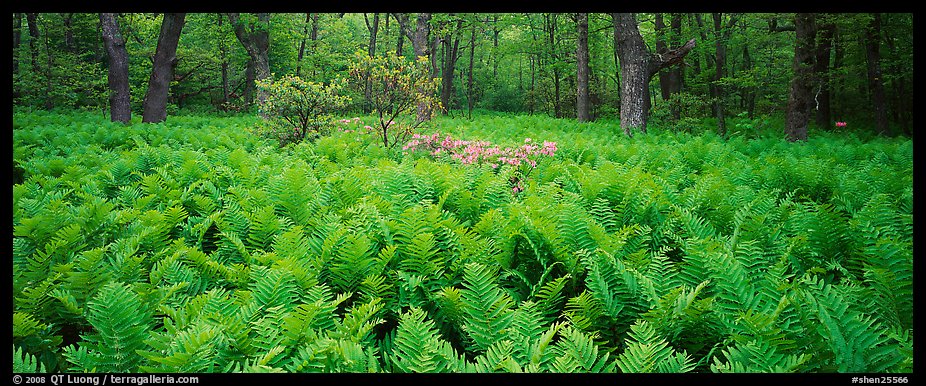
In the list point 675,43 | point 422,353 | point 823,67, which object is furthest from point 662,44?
point 422,353

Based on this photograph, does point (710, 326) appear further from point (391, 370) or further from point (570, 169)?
point (570, 169)

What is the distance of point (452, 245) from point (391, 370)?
1.20 metres

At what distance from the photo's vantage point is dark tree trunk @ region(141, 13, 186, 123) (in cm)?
1373

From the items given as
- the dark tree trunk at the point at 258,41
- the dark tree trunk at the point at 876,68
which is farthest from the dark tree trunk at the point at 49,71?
the dark tree trunk at the point at 876,68

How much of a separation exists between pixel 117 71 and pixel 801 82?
17068 mm

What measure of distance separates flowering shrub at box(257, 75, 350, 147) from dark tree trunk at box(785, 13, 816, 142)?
9.00 metres

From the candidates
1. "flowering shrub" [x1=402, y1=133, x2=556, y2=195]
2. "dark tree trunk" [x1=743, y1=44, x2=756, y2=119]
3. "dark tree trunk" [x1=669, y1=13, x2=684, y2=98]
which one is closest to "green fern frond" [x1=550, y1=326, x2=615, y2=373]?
"flowering shrub" [x1=402, y1=133, x2=556, y2=195]

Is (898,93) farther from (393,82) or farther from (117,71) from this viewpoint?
(117,71)

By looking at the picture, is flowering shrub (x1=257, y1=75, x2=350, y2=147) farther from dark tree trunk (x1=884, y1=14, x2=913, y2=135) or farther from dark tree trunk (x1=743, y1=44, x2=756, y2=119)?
dark tree trunk (x1=743, y1=44, x2=756, y2=119)

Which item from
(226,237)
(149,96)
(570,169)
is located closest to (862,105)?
(570,169)

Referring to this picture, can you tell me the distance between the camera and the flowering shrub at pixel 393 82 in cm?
849

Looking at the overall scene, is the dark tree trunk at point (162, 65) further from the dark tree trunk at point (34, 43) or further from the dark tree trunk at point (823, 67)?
the dark tree trunk at point (823, 67)

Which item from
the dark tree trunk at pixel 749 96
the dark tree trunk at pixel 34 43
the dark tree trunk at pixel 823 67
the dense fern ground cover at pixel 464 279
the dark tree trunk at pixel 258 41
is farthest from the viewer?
the dark tree trunk at pixel 34 43

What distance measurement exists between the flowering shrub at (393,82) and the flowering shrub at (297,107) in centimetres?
77
